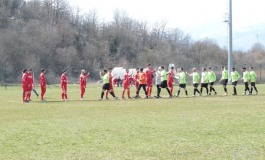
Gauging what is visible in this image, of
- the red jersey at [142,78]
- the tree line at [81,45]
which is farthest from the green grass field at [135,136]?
the tree line at [81,45]

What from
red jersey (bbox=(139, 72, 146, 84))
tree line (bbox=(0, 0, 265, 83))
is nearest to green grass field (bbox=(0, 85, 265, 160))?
red jersey (bbox=(139, 72, 146, 84))

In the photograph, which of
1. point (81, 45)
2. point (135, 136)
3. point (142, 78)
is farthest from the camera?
point (81, 45)

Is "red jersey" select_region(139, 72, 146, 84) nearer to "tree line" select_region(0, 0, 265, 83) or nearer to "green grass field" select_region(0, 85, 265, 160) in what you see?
"green grass field" select_region(0, 85, 265, 160)

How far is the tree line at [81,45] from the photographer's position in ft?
287

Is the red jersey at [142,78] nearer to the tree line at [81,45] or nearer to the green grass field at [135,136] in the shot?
the green grass field at [135,136]

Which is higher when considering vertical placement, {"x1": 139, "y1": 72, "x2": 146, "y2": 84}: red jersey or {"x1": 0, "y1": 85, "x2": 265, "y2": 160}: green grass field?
{"x1": 139, "y1": 72, "x2": 146, "y2": 84}: red jersey

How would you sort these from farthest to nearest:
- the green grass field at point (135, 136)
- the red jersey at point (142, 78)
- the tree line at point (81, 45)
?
the tree line at point (81, 45) < the red jersey at point (142, 78) < the green grass field at point (135, 136)

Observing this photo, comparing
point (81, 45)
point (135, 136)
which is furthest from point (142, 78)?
point (81, 45)

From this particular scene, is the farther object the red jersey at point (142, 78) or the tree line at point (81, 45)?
the tree line at point (81, 45)

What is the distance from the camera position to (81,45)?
338ft

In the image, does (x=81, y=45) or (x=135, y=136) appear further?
(x=81, y=45)

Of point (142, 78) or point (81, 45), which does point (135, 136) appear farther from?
point (81, 45)

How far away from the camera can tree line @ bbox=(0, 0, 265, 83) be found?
8744 centimetres

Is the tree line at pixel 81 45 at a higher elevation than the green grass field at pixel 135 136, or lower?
higher
